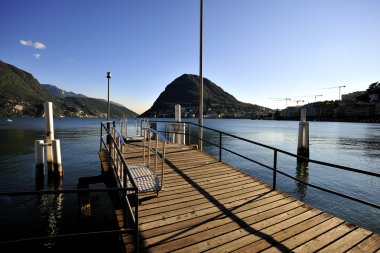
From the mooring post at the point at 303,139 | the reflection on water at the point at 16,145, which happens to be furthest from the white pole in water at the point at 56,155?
the mooring post at the point at 303,139

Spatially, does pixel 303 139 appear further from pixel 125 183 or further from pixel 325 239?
pixel 125 183

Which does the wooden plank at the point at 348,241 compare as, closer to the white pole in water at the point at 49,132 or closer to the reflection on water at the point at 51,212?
the reflection on water at the point at 51,212

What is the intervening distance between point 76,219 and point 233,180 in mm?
7588

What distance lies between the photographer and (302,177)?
59.3 feet

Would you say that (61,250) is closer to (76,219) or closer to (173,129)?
(76,219)

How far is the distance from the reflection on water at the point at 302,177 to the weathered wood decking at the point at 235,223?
29.6 feet

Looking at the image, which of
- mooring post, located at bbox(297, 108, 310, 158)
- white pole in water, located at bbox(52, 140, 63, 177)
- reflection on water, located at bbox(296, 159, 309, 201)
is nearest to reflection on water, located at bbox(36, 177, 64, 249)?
white pole in water, located at bbox(52, 140, 63, 177)

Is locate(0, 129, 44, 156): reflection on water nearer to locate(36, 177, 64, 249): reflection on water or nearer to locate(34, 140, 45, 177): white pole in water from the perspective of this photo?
locate(34, 140, 45, 177): white pole in water

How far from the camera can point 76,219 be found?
1017 cm

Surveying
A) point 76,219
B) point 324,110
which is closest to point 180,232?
point 76,219

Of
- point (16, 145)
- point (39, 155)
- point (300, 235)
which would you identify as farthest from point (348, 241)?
point (16, 145)

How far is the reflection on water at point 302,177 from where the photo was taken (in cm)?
1403

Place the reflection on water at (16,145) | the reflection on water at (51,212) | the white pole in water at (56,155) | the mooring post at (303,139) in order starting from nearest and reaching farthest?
the reflection on water at (51,212) → the white pole in water at (56,155) → the mooring post at (303,139) → the reflection on water at (16,145)

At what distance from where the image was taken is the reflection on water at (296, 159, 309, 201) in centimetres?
1403
